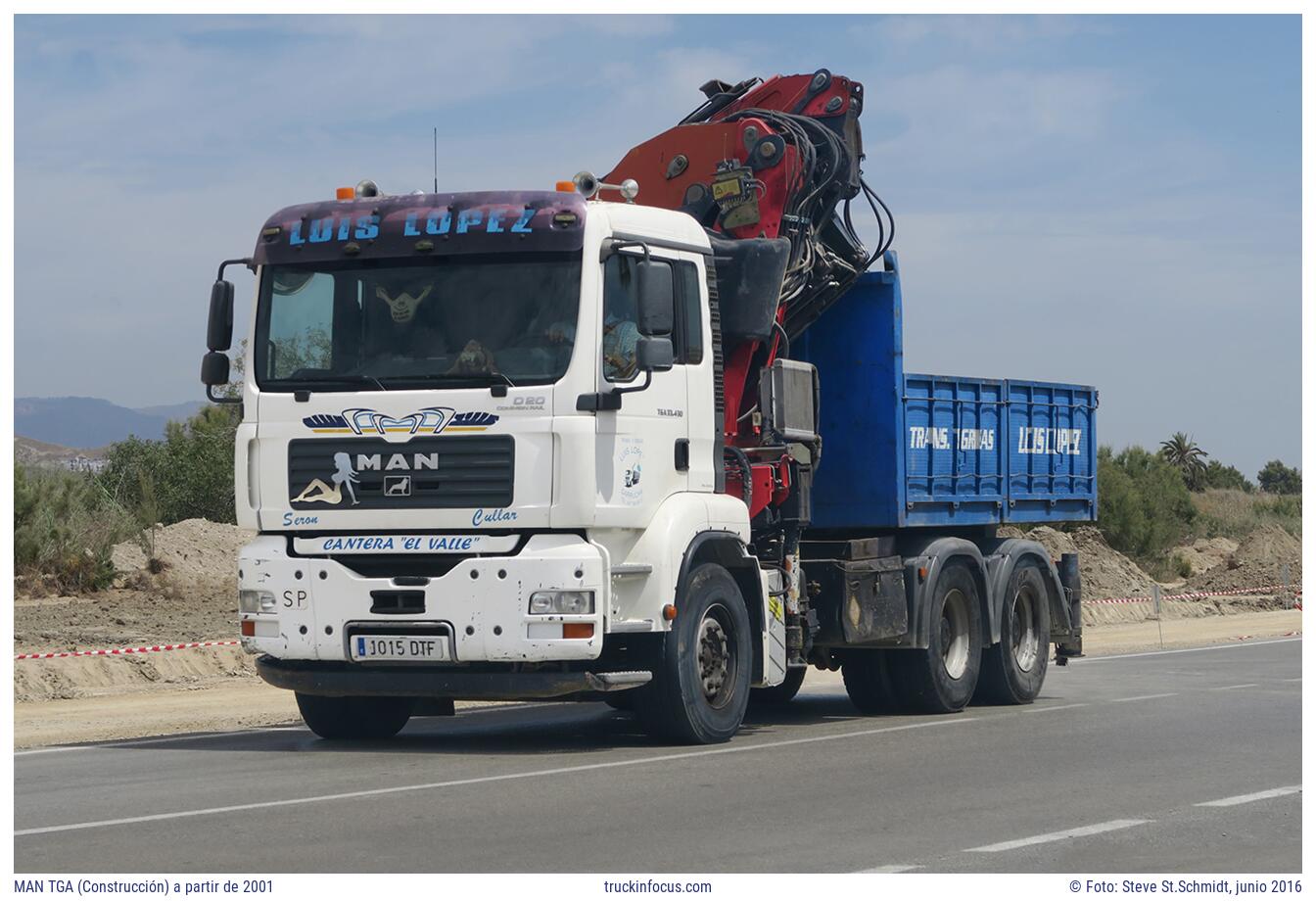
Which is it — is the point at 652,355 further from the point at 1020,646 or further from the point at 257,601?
the point at 1020,646

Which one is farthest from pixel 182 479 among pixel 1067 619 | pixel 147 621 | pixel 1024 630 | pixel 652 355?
pixel 652 355

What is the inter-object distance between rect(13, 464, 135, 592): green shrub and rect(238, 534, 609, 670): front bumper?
16436 mm

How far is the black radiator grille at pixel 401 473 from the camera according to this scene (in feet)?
42.7

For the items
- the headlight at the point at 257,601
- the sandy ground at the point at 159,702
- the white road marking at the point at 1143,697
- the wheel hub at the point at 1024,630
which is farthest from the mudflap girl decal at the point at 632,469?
the white road marking at the point at 1143,697

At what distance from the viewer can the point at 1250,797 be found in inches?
439

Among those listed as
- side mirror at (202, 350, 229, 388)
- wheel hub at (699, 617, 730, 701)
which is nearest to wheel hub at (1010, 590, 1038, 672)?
wheel hub at (699, 617, 730, 701)

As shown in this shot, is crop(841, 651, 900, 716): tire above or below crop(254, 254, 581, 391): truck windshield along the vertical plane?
below

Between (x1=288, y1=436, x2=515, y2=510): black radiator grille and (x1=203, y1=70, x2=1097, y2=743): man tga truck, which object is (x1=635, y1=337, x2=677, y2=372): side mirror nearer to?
(x1=203, y1=70, x2=1097, y2=743): man tga truck

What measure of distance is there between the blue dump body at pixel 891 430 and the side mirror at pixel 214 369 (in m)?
4.90

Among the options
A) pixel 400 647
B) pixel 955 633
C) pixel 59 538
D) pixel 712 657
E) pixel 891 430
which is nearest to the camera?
pixel 400 647

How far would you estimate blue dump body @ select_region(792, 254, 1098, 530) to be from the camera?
16531mm

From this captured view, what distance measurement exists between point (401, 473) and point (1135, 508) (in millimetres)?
39818
